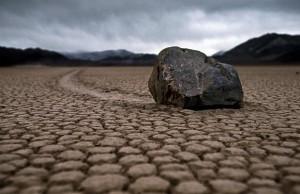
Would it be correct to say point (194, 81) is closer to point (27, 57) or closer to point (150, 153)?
point (150, 153)

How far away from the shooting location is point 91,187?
7.06 feet

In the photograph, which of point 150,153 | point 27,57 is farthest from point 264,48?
point 150,153

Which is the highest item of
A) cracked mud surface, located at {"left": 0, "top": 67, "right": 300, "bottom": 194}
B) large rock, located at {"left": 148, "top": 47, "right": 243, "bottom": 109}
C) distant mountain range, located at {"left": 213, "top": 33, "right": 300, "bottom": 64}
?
distant mountain range, located at {"left": 213, "top": 33, "right": 300, "bottom": 64}

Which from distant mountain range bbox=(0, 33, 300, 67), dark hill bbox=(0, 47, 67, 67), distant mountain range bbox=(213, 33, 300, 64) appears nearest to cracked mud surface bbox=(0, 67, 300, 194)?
distant mountain range bbox=(0, 33, 300, 67)

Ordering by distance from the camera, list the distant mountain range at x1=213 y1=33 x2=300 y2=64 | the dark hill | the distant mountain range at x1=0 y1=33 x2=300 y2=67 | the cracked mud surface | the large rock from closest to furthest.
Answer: the cracked mud surface, the large rock, the distant mountain range at x1=0 y1=33 x2=300 y2=67, the dark hill, the distant mountain range at x1=213 y1=33 x2=300 y2=64

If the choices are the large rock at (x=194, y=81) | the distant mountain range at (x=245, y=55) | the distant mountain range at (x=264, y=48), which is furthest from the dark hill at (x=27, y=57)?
the large rock at (x=194, y=81)

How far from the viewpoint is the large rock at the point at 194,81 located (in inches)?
206

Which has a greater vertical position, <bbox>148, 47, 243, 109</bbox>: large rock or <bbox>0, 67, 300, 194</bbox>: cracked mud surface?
<bbox>148, 47, 243, 109</bbox>: large rock

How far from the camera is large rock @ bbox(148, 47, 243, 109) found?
5230 mm

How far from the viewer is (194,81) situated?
17.6 ft

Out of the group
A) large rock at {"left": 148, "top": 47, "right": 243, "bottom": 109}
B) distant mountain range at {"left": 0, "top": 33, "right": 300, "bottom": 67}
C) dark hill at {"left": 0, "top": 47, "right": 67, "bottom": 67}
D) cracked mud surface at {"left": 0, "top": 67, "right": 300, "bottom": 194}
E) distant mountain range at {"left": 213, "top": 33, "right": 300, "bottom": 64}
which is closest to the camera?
cracked mud surface at {"left": 0, "top": 67, "right": 300, "bottom": 194}

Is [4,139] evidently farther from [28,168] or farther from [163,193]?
[163,193]

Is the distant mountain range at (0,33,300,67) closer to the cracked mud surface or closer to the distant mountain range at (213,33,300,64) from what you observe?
the distant mountain range at (213,33,300,64)

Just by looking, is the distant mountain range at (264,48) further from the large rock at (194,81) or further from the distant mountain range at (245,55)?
the large rock at (194,81)
